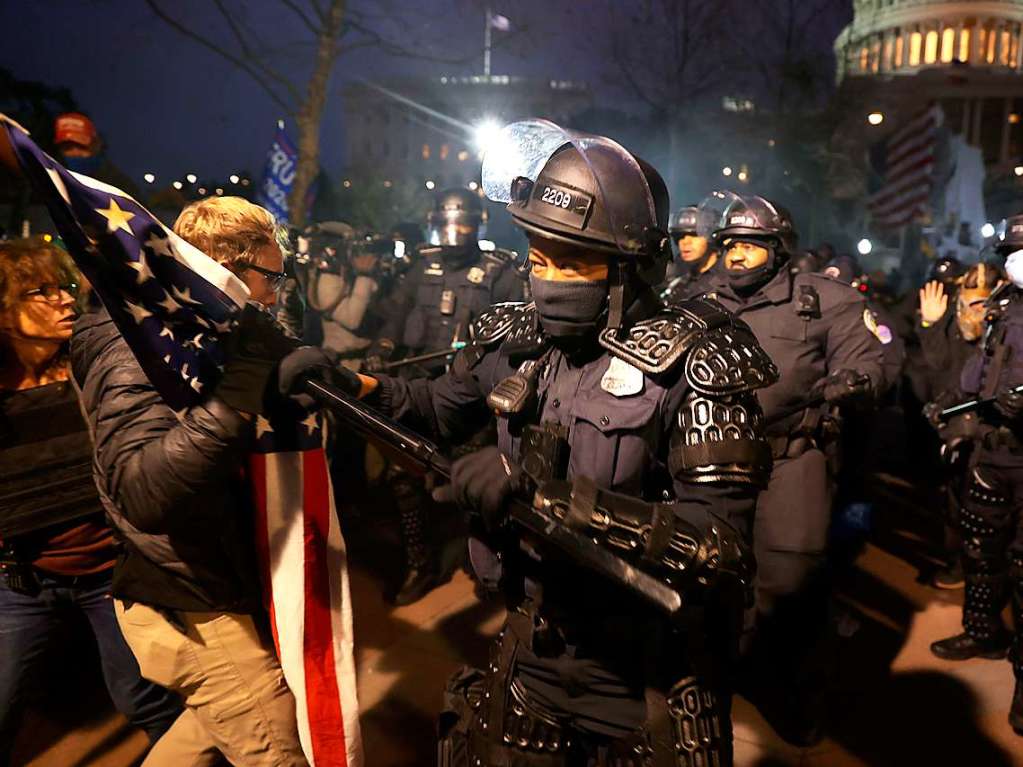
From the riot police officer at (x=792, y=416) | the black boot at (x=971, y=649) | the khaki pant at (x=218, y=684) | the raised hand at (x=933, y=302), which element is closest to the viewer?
the khaki pant at (x=218, y=684)

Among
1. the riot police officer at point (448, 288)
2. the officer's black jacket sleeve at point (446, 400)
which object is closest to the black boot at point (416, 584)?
the riot police officer at point (448, 288)

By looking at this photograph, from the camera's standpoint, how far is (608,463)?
2.20 m

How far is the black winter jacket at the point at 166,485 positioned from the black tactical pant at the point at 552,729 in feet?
2.66

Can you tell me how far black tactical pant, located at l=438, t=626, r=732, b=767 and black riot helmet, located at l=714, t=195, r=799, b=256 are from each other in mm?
3191

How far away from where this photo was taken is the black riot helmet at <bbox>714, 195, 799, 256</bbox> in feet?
15.7

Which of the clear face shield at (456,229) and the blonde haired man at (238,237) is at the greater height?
the clear face shield at (456,229)

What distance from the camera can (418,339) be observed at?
685 cm

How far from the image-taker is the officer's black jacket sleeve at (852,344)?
14.6 ft

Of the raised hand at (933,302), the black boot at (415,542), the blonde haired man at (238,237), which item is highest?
the blonde haired man at (238,237)

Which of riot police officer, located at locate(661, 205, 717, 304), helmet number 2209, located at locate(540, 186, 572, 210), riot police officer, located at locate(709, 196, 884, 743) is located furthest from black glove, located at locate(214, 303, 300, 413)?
riot police officer, located at locate(661, 205, 717, 304)

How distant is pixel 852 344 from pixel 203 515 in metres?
Result: 3.71

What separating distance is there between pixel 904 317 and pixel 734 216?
20.7 feet

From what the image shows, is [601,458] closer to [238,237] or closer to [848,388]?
[238,237]

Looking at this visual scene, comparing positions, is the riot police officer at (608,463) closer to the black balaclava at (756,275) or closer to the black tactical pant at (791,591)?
the black tactical pant at (791,591)
